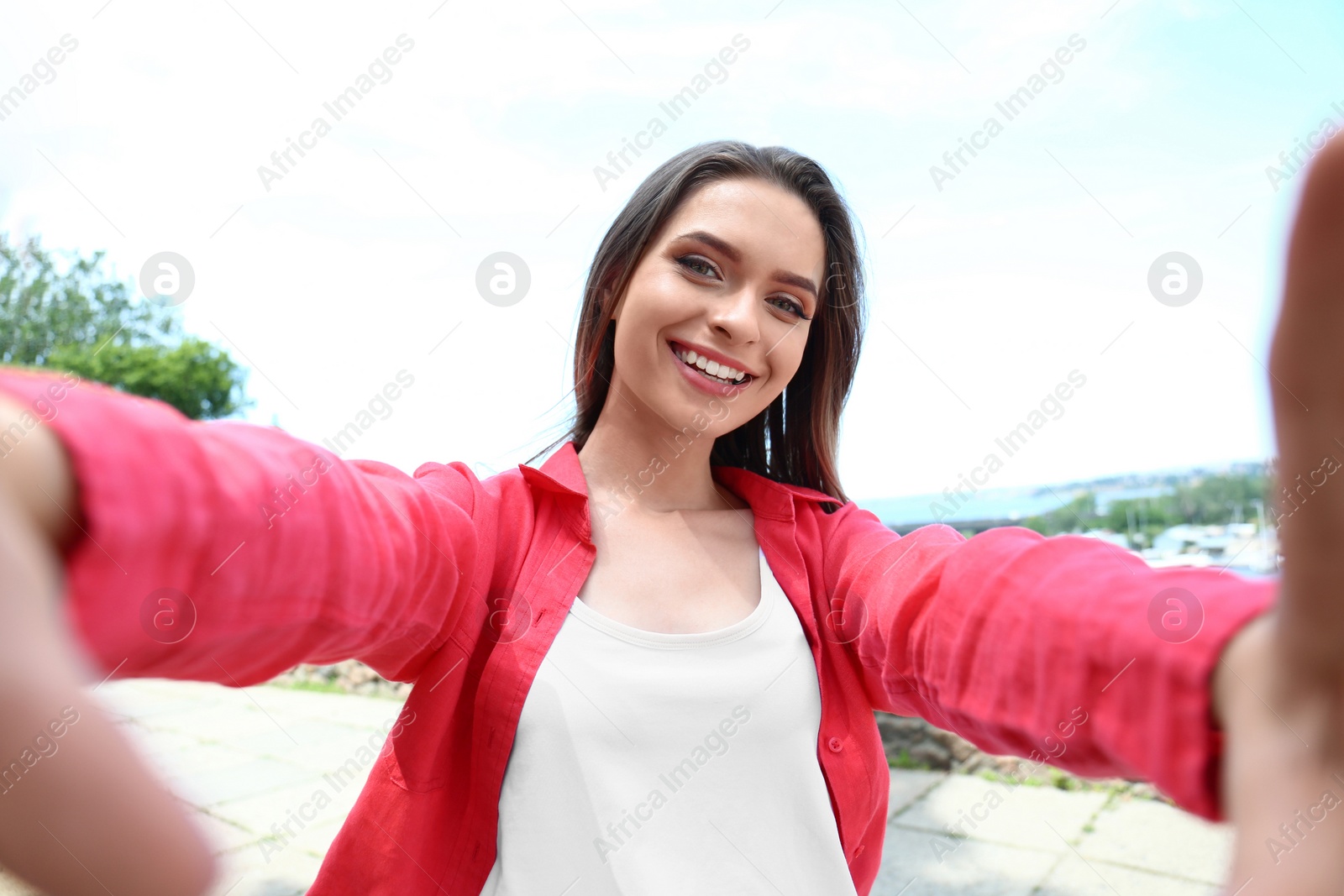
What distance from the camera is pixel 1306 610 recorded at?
564 millimetres

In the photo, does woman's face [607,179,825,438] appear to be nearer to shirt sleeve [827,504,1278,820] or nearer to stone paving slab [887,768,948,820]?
shirt sleeve [827,504,1278,820]

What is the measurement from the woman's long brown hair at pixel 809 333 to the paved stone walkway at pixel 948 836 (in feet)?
5.10

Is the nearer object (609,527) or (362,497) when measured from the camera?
(362,497)

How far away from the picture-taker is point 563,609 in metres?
1.28

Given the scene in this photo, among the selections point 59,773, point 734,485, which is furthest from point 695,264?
point 59,773

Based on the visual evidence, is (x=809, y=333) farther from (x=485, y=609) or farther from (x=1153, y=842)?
(x=1153, y=842)

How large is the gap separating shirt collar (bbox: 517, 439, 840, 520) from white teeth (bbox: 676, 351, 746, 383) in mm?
261

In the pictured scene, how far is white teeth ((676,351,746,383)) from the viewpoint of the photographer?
150cm

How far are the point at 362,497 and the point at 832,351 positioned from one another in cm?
119

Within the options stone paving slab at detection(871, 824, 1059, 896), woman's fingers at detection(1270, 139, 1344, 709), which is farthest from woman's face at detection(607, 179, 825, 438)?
stone paving slab at detection(871, 824, 1059, 896)

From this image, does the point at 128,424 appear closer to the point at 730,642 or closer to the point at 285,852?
the point at 730,642

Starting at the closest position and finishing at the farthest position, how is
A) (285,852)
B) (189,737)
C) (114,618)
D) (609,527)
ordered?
1. (114,618)
2. (609,527)
3. (285,852)
4. (189,737)

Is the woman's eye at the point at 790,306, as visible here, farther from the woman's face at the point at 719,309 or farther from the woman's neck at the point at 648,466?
the woman's neck at the point at 648,466

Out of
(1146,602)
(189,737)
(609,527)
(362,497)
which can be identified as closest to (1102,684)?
(1146,602)
